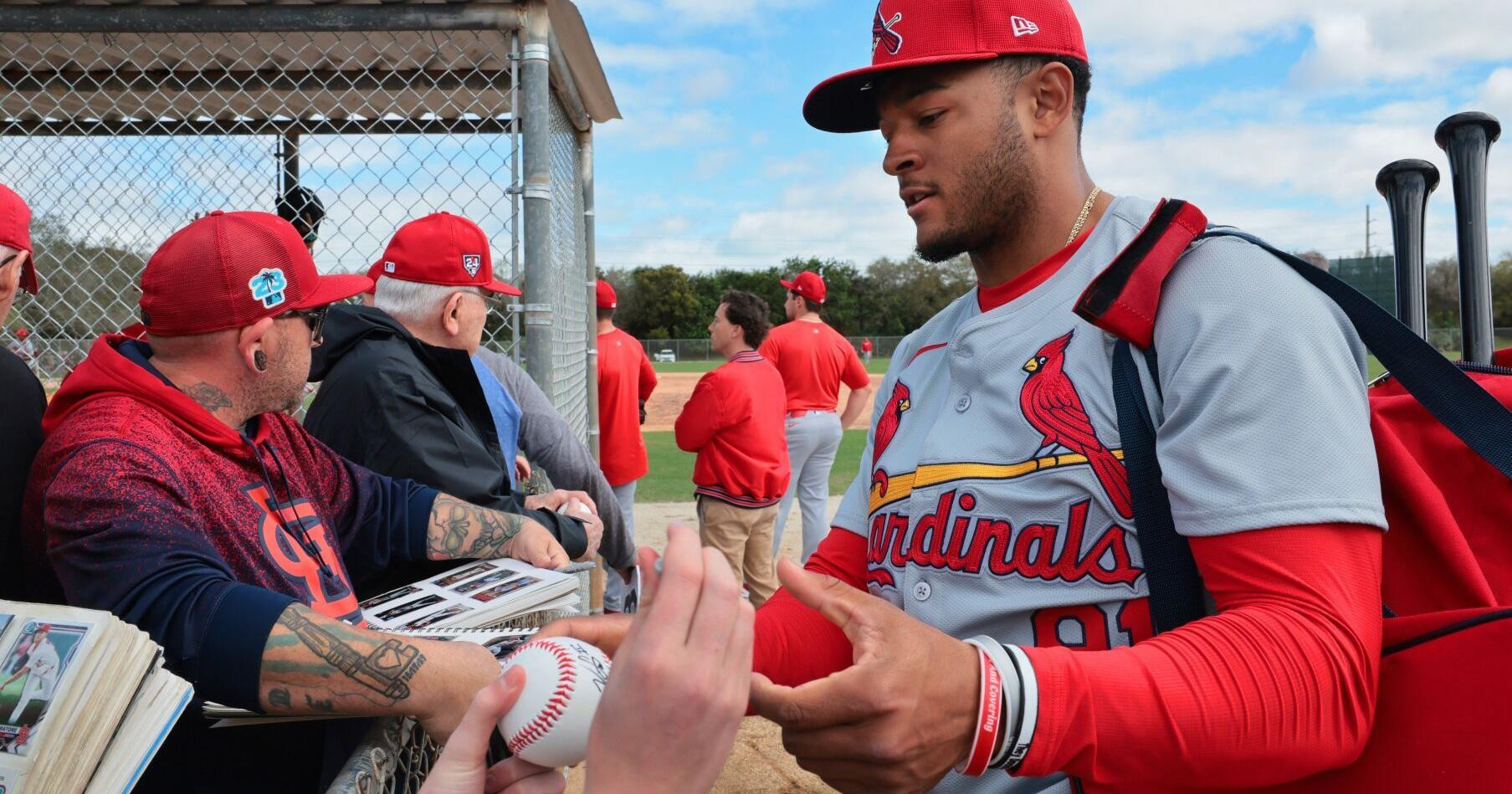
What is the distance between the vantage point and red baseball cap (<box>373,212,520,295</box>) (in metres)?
3.57

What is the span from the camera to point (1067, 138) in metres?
1.59

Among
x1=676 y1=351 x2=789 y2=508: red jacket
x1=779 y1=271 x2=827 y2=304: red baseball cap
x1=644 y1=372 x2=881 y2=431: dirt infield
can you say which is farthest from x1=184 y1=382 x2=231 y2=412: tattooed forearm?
x1=644 y1=372 x2=881 y2=431: dirt infield

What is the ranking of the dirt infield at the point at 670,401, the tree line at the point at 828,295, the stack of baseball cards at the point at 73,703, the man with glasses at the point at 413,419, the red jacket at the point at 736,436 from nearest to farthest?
1. the stack of baseball cards at the point at 73,703
2. the man with glasses at the point at 413,419
3. the red jacket at the point at 736,436
4. the dirt infield at the point at 670,401
5. the tree line at the point at 828,295

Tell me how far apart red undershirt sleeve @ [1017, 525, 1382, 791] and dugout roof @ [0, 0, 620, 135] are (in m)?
3.02

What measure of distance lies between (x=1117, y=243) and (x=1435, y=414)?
47cm

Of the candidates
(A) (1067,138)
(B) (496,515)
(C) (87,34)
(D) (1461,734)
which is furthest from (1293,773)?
(C) (87,34)

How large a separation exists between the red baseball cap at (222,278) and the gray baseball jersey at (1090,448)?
148 centimetres

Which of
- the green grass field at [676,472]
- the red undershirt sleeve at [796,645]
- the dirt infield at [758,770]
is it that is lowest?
the dirt infield at [758,770]

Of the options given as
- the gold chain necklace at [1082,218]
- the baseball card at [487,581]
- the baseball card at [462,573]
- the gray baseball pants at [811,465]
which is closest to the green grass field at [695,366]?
the gray baseball pants at [811,465]

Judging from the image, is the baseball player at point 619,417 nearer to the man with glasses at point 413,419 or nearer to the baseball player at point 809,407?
the baseball player at point 809,407

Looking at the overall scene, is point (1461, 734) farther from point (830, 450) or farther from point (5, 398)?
point (830, 450)

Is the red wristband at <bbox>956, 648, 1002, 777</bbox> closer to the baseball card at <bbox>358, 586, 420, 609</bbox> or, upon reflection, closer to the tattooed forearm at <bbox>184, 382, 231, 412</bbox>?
the baseball card at <bbox>358, 586, 420, 609</bbox>

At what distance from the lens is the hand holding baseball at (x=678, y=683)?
773 millimetres

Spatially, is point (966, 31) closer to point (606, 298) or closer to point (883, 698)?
point (883, 698)
